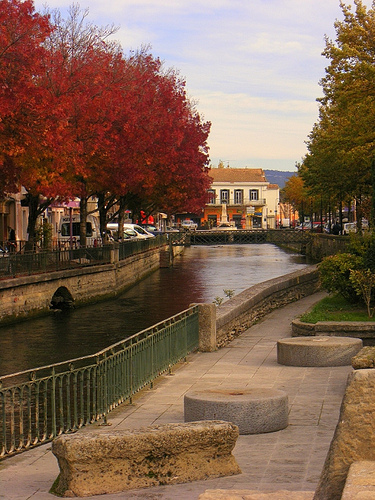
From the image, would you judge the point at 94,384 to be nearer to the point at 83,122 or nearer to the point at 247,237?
the point at 83,122

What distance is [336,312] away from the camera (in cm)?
2022

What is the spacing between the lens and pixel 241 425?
31.2 feet

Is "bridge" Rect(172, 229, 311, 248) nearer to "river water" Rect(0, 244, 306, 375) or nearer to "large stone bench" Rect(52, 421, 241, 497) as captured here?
"river water" Rect(0, 244, 306, 375)

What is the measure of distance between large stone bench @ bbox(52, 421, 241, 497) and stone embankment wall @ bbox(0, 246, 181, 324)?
21460mm

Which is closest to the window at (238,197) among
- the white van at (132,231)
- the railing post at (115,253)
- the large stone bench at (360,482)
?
the white van at (132,231)

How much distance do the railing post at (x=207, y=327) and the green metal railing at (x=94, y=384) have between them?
1.10ft

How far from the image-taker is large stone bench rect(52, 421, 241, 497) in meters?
7.13

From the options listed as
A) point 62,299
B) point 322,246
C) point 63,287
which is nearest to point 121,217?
point 322,246

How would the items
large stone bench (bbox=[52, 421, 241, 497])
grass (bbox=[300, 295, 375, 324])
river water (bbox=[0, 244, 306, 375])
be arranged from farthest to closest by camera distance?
river water (bbox=[0, 244, 306, 375]), grass (bbox=[300, 295, 375, 324]), large stone bench (bbox=[52, 421, 241, 497])

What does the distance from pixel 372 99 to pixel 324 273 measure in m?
12.6

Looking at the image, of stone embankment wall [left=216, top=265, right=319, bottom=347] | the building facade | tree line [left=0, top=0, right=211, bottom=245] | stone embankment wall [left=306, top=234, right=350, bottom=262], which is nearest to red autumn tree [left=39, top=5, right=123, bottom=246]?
tree line [left=0, top=0, right=211, bottom=245]

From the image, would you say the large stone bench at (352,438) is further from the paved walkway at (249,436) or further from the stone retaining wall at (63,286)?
the stone retaining wall at (63,286)

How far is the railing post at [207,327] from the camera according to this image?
56.8 feet

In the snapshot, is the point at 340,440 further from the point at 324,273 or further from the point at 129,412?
the point at 324,273
